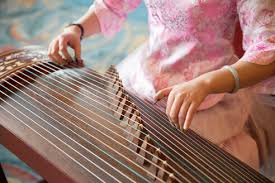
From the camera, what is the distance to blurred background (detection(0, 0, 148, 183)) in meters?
1.59

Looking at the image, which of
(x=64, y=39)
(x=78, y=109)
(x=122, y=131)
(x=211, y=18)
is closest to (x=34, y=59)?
(x=64, y=39)

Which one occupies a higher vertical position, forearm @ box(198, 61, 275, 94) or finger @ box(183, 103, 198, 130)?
forearm @ box(198, 61, 275, 94)

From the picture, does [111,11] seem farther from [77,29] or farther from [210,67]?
[210,67]

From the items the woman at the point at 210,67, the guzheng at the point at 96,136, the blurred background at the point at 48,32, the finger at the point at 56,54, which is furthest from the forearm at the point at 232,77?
the blurred background at the point at 48,32

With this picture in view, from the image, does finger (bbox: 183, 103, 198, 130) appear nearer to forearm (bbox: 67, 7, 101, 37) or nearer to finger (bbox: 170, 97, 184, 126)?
finger (bbox: 170, 97, 184, 126)

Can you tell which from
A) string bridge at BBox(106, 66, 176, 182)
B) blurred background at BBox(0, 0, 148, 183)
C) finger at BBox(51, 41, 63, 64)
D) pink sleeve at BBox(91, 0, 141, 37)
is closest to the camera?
string bridge at BBox(106, 66, 176, 182)

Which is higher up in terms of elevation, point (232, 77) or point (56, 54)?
point (232, 77)

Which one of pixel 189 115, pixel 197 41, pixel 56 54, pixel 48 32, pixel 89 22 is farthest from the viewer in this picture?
pixel 48 32

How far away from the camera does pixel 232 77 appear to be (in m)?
0.80

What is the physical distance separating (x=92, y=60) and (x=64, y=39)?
0.61 meters

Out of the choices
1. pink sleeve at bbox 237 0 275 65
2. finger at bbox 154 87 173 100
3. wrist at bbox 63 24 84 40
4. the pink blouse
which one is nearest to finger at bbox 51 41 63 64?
wrist at bbox 63 24 84 40

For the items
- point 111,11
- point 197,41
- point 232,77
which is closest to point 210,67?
point 197,41

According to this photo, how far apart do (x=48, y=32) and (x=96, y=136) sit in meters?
1.30

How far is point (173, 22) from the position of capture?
0.98 metres
